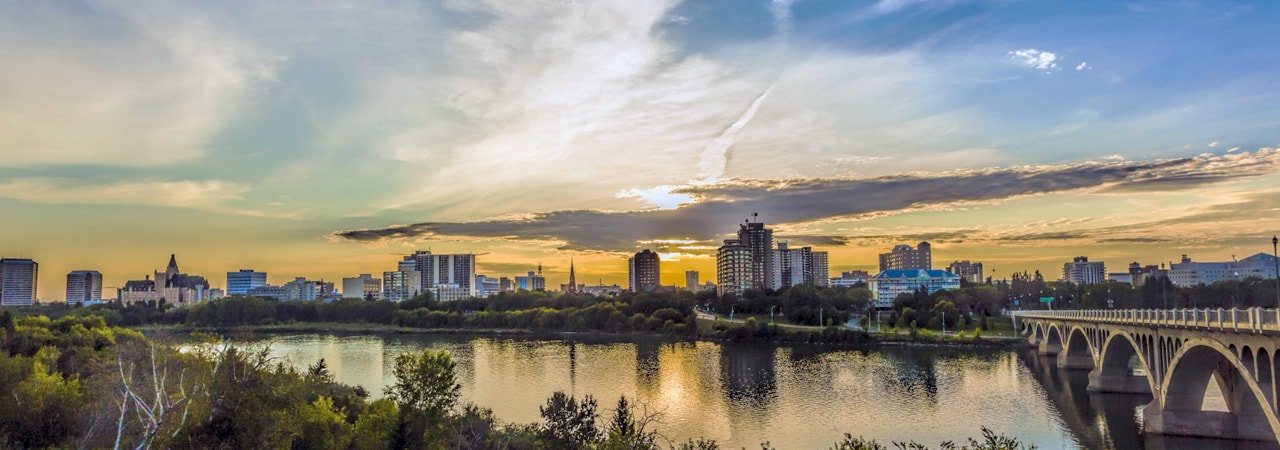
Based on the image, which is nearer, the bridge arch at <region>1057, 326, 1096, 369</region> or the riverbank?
the bridge arch at <region>1057, 326, 1096, 369</region>

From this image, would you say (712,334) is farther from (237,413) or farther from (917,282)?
(917,282)

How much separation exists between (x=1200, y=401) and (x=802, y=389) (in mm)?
25462

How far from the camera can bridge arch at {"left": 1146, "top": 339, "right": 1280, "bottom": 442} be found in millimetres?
33500

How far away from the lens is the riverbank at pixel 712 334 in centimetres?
9306

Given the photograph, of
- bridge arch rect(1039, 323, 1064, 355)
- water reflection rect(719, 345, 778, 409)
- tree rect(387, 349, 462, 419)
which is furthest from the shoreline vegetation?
tree rect(387, 349, 462, 419)

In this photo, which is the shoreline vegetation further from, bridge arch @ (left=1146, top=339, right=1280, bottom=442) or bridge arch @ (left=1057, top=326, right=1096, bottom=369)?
bridge arch @ (left=1146, top=339, right=1280, bottom=442)

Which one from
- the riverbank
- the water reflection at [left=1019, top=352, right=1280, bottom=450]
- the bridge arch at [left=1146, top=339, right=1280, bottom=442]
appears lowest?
the water reflection at [left=1019, top=352, right=1280, bottom=450]

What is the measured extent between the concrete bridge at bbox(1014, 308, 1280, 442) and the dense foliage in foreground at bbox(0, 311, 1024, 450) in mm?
11489

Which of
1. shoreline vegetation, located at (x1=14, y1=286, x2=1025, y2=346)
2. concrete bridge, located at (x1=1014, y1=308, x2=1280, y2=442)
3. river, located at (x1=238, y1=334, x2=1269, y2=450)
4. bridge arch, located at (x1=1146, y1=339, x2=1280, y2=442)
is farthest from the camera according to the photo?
shoreline vegetation, located at (x1=14, y1=286, x2=1025, y2=346)

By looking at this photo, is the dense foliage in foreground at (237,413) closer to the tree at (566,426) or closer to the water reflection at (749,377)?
the tree at (566,426)

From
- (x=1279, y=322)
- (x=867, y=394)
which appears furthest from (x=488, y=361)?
(x=1279, y=322)

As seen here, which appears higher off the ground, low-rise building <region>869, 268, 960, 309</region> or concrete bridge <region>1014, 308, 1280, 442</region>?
low-rise building <region>869, 268, 960, 309</region>

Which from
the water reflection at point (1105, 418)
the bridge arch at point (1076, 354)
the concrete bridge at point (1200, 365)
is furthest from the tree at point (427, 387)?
the bridge arch at point (1076, 354)

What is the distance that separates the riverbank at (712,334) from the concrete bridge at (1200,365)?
41369 mm
